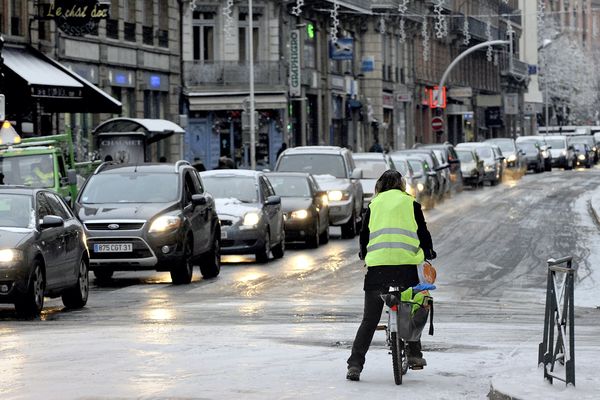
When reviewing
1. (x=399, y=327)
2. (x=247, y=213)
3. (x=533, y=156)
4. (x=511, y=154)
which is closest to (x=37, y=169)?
(x=247, y=213)

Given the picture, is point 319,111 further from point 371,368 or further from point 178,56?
point 371,368

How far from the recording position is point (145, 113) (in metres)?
52.3

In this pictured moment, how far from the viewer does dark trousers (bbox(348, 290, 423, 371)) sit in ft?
38.7

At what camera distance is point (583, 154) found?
323ft

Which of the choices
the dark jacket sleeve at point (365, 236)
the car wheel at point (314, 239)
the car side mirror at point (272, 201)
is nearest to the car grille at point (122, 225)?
the car side mirror at point (272, 201)

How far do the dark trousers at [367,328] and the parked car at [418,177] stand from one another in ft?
102

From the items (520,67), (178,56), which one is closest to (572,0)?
(520,67)

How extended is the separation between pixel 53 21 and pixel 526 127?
99.2 meters

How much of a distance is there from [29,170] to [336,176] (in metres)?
9.57

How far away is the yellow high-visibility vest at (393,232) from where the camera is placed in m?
12.0

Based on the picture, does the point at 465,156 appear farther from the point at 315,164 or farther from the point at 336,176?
the point at 336,176

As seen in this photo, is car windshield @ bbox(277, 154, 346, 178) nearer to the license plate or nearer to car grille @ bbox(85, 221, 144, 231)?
car grille @ bbox(85, 221, 144, 231)

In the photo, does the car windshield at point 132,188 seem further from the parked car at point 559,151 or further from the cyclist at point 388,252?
the parked car at point 559,151

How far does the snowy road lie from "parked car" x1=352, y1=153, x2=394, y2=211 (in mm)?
9317
